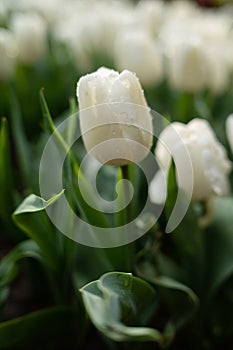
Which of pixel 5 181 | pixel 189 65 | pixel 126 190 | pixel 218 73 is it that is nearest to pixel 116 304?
pixel 126 190

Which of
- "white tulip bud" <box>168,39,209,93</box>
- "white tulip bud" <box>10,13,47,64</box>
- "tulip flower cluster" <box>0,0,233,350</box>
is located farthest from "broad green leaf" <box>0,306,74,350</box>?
"white tulip bud" <box>10,13,47,64</box>

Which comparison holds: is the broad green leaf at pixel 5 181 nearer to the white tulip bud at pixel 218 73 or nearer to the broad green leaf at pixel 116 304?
the broad green leaf at pixel 116 304

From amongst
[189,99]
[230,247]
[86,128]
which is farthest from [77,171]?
[189,99]

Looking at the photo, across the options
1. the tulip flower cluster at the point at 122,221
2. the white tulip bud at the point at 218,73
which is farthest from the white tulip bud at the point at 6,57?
the white tulip bud at the point at 218,73

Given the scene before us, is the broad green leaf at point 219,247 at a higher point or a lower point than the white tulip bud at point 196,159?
lower

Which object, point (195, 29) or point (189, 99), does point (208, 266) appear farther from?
point (195, 29)

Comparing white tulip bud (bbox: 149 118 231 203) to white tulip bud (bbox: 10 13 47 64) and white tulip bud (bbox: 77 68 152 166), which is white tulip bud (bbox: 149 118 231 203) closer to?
white tulip bud (bbox: 77 68 152 166)

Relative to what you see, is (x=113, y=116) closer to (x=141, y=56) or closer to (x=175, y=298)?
(x=175, y=298)
